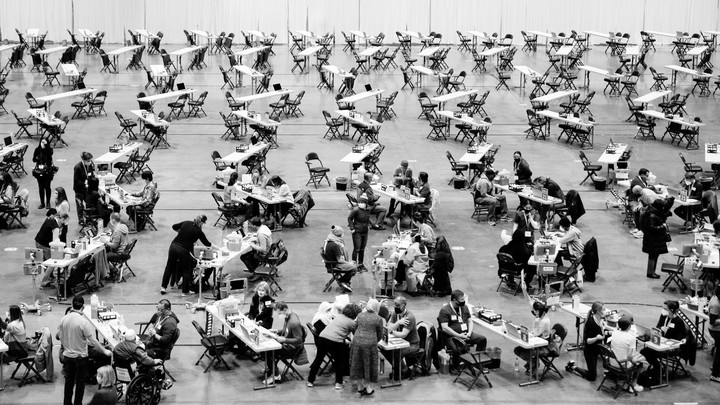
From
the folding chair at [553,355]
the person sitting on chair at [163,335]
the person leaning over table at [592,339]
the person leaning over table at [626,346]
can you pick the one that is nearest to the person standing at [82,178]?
the person sitting on chair at [163,335]

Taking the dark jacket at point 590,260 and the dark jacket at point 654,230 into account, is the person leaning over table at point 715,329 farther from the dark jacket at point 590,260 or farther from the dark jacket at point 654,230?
the dark jacket at point 654,230

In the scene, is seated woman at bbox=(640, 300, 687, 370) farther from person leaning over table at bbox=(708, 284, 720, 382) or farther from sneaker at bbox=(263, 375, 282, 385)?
sneaker at bbox=(263, 375, 282, 385)

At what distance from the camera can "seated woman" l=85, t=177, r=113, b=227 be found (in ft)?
76.1

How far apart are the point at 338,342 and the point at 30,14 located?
34735 millimetres

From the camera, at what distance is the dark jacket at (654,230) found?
818 inches

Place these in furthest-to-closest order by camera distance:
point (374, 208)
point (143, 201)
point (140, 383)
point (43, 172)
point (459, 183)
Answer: point (459, 183)
point (43, 172)
point (374, 208)
point (143, 201)
point (140, 383)

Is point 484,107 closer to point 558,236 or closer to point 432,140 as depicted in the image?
point 432,140

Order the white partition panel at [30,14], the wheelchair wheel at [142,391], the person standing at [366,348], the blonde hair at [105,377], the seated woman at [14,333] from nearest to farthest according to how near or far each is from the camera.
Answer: the blonde hair at [105,377]
the wheelchair wheel at [142,391]
the person standing at [366,348]
the seated woman at [14,333]
the white partition panel at [30,14]

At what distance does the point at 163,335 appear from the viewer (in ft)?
53.0

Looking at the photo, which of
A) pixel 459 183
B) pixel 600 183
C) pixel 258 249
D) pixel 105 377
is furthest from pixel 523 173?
pixel 105 377

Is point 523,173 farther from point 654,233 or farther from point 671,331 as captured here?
point 671,331

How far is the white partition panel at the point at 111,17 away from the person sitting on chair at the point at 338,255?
29.7 metres

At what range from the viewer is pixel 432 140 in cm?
3150

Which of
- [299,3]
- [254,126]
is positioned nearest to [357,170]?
[254,126]
